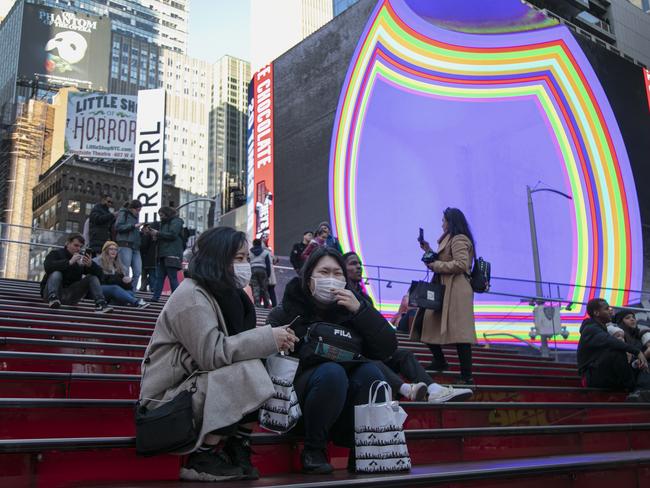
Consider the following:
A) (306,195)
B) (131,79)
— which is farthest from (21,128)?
(306,195)

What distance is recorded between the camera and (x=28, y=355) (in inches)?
172

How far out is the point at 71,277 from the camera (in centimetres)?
784

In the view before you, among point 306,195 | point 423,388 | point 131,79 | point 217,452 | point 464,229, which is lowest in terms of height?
point 217,452

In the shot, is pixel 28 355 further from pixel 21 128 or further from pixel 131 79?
pixel 131 79

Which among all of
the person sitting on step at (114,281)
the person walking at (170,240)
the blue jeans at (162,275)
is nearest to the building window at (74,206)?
the blue jeans at (162,275)

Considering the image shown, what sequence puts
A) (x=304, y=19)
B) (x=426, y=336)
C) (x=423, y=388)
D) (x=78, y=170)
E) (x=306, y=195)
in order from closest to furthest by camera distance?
1. (x=423, y=388)
2. (x=426, y=336)
3. (x=306, y=195)
4. (x=78, y=170)
5. (x=304, y=19)

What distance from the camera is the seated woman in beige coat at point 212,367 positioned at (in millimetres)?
2742

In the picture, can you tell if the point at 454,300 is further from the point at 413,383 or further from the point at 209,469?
the point at 209,469

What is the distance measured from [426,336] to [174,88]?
107 meters

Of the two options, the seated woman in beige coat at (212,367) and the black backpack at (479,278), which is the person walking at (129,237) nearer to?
the black backpack at (479,278)

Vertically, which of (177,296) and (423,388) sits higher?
(177,296)

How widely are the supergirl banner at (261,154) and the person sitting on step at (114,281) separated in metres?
17.5

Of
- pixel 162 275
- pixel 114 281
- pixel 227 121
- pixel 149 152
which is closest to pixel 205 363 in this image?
pixel 114 281

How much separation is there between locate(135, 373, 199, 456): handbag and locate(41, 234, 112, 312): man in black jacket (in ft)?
17.6
